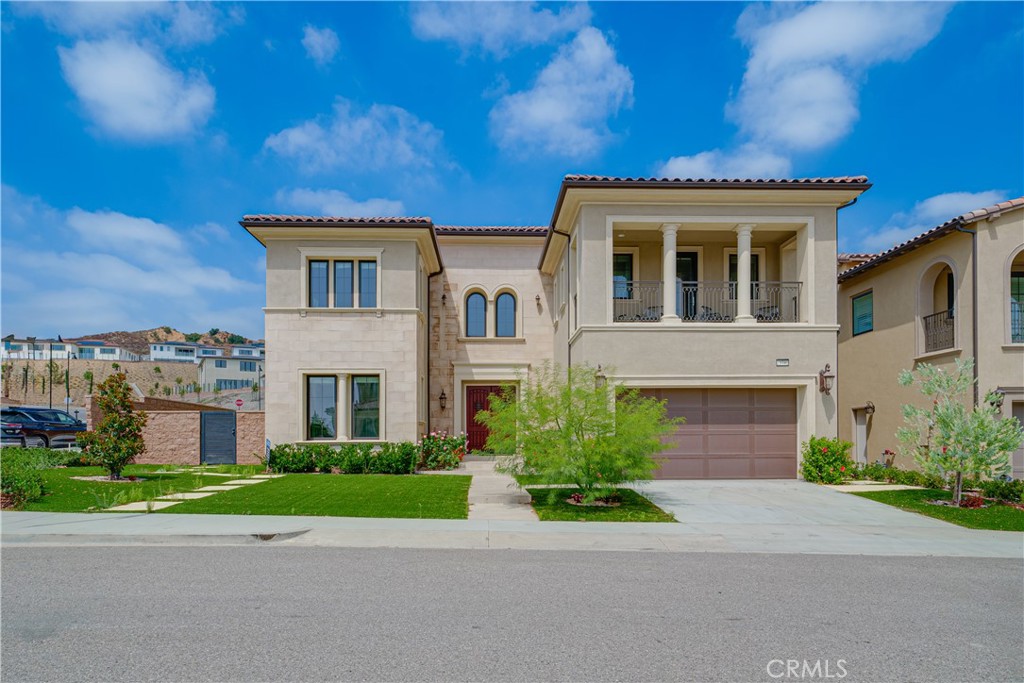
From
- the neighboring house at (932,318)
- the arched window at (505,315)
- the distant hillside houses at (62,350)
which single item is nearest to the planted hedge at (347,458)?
the arched window at (505,315)

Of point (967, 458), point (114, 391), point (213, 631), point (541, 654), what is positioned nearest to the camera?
point (541, 654)

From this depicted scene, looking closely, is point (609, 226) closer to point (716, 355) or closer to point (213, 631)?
point (716, 355)

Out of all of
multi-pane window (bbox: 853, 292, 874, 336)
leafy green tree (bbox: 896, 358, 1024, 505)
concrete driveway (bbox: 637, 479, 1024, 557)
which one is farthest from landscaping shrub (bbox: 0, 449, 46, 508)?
multi-pane window (bbox: 853, 292, 874, 336)

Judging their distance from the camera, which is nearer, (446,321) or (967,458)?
(967,458)

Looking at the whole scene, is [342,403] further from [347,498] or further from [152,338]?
[152,338]

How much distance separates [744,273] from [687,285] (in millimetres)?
1671

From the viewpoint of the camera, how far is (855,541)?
943 cm

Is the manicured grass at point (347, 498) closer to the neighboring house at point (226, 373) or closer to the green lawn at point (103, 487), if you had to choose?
the green lawn at point (103, 487)

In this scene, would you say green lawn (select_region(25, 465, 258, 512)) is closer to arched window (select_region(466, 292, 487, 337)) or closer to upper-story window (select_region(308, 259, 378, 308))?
upper-story window (select_region(308, 259, 378, 308))

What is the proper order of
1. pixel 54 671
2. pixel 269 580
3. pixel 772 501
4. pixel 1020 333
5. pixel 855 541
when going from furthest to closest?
pixel 1020 333 → pixel 772 501 → pixel 855 541 → pixel 269 580 → pixel 54 671

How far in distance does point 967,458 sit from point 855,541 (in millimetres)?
4136

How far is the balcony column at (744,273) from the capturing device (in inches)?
619

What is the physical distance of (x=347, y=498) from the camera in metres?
12.2

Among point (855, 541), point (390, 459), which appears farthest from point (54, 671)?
point (390, 459)
